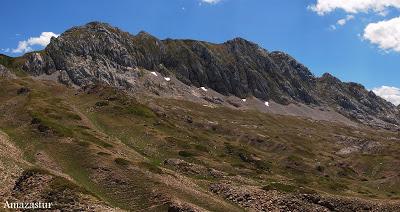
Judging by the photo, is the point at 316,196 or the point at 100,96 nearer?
the point at 316,196

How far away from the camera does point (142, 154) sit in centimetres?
9250

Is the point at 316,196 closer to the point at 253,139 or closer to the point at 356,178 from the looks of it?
the point at 356,178

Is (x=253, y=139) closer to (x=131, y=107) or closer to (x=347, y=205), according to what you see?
(x=131, y=107)

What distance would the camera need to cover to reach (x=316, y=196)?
67000 mm

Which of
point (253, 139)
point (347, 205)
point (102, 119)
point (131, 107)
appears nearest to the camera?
point (347, 205)

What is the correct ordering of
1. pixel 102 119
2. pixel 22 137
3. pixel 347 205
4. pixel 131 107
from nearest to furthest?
pixel 347 205 < pixel 22 137 < pixel 102 119 < pixel 131 107

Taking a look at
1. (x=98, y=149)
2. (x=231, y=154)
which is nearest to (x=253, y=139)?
(x=231, y=154)

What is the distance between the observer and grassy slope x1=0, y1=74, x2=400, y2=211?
6206 cm

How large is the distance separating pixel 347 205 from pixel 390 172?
308 ft

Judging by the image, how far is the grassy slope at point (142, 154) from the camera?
62062 mm

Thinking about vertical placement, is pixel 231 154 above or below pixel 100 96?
below

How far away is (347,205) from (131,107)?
8575cm

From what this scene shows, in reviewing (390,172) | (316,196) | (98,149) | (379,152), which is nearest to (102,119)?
(98,149)

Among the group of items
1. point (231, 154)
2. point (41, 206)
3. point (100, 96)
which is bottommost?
point (41, 206)
